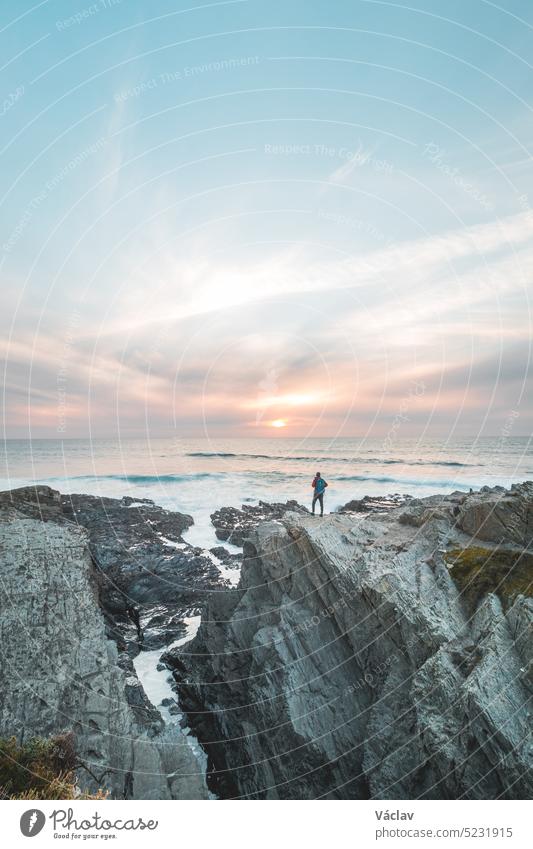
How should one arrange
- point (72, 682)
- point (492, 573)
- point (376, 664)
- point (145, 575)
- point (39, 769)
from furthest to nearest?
point (145, 575), point (376, 664), point (492, 573), point (72, 682), point (39, 769)

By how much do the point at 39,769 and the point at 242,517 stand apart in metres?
30.1

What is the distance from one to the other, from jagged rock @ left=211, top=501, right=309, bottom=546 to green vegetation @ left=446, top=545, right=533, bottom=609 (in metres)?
21.1

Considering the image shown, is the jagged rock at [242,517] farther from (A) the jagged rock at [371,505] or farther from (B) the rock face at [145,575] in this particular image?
(A) the jagged rock at [371,505]

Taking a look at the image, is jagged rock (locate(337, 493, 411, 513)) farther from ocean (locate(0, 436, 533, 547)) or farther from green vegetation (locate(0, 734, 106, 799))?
green vegetation (locate(0, 734, 106, 799))

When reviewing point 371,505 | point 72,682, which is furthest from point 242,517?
point 72,682

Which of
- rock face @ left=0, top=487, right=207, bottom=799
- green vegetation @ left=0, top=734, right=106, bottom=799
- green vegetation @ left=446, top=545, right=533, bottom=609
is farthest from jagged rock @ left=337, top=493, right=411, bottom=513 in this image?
green vegetation @ left=0, top=734, right=106, bottom=799

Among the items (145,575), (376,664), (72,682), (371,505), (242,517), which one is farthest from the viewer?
(242,517)

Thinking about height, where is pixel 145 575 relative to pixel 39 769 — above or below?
below

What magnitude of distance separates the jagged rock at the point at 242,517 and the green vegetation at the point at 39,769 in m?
23.1

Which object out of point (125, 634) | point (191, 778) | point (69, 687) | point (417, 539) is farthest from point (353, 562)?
point (125, 634)

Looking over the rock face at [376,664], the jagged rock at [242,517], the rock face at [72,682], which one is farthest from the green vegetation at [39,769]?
the jagged rock at [242,517]

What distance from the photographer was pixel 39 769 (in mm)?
6945

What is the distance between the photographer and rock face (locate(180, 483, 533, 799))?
7.92 metres

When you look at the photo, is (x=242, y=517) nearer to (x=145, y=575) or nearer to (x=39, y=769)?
(x=145, y=575)
